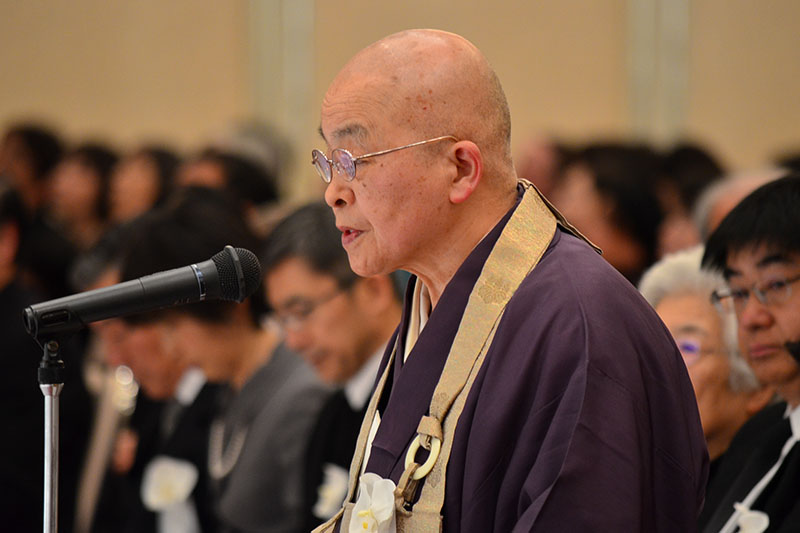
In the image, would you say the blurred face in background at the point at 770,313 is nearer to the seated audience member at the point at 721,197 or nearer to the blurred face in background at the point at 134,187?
the seated audience member at the point at 721,197

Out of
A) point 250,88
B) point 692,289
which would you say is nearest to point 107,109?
point 250,88

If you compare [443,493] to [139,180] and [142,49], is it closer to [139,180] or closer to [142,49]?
[139,180]

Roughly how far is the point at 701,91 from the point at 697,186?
9.44ft

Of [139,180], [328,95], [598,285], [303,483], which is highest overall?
[328,95]

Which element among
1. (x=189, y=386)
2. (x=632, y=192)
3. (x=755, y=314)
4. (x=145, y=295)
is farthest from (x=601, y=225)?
(x=145, y=295)

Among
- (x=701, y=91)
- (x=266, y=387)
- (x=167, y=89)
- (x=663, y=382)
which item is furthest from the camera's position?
(x=167, y=89)

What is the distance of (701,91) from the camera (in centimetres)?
748

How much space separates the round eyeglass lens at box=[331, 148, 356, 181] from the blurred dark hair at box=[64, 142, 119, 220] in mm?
4889

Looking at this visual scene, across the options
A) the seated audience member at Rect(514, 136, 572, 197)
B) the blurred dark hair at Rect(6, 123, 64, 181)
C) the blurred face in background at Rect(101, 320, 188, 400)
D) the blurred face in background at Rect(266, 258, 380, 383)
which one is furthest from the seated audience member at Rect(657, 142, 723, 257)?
the blurred dark hair at Rect(6, 123, 64, 181)

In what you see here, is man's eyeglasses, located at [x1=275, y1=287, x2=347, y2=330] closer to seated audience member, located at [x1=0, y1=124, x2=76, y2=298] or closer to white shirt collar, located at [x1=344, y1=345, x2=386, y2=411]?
white shirt collar, located at [x1=344, y1=345, x2=386, y2=411]

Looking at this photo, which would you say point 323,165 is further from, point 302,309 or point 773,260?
point 302,309

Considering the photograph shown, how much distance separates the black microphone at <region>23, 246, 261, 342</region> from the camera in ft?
5.88

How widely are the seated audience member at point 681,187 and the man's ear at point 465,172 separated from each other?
225 centimetres

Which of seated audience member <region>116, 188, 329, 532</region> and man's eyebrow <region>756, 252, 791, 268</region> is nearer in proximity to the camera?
man's eyebrow <region>756, 252, 791, 268</region>
